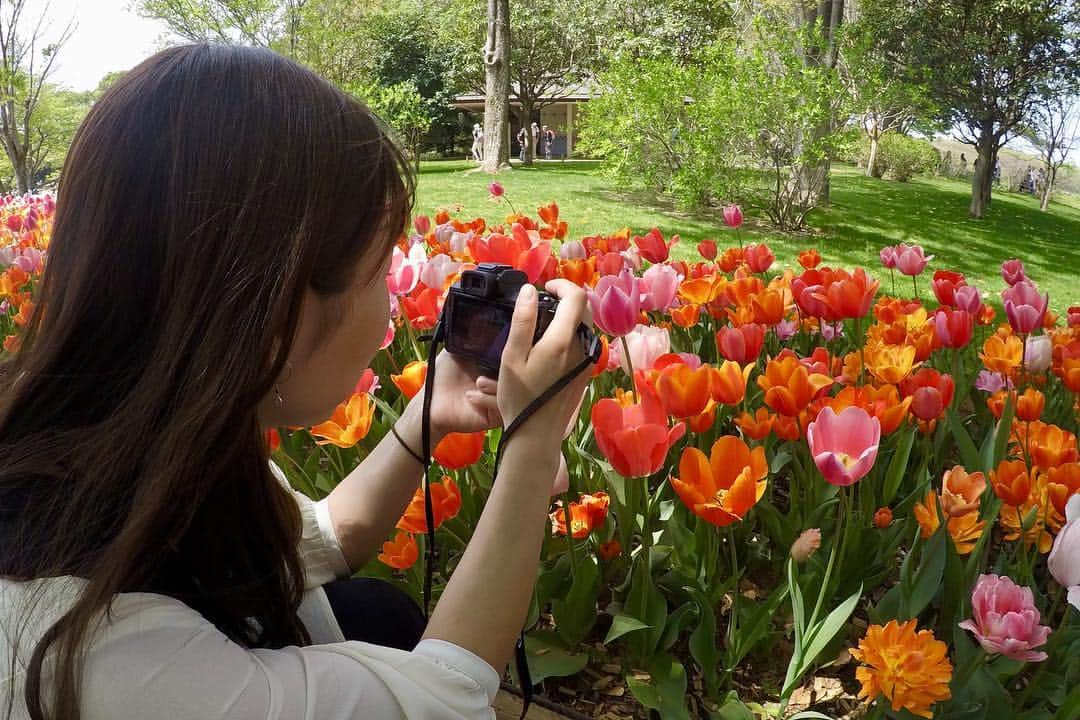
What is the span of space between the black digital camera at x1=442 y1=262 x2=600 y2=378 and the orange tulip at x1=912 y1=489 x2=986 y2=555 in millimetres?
877

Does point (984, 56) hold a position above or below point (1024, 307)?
above

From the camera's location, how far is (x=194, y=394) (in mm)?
797

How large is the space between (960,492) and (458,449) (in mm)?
937

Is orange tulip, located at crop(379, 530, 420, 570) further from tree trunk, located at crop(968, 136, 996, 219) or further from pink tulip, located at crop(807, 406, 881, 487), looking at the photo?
tree trunk, located at crop(968, 136, 996, 219)

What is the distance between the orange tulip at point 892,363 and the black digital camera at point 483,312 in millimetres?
1025

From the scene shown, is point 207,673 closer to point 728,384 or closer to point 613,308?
point 613,308

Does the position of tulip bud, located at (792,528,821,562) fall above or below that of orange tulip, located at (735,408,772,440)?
below

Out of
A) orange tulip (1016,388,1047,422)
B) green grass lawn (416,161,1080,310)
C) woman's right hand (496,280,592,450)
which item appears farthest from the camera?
green grass lawn (416,161,1080,310)

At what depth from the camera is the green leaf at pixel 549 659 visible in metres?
1.52

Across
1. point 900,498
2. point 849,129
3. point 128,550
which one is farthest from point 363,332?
point 849,129

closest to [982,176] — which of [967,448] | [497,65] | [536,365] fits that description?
[497,65]

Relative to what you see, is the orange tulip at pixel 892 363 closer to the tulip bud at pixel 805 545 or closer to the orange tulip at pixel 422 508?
the tulip bud at pixel 805 545

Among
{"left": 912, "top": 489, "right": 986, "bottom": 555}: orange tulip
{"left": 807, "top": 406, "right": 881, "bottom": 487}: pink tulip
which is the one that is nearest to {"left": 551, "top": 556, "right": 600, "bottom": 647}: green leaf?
{"left": 807, "top": 406, "right": 881, "bottom": 487}: pink tulip

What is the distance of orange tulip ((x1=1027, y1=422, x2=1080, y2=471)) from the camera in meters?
1.48
